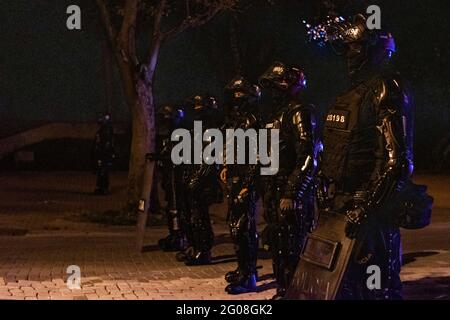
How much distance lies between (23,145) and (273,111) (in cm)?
1779

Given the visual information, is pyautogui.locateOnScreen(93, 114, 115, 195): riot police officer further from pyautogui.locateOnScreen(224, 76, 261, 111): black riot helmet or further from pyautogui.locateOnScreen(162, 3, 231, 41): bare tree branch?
pyautogui.locateOnScreen(224, 76, 261, 111): black riot helmet

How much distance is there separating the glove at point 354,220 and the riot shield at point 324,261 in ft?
0.17

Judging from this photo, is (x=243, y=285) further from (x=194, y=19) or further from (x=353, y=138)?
(x=194, y=19)

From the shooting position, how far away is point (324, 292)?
524cm

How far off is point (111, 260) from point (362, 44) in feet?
17.2

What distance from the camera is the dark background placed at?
22109mm

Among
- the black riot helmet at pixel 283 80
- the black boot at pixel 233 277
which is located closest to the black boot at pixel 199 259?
the black boot at pixel 233 277

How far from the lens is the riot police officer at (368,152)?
513cm

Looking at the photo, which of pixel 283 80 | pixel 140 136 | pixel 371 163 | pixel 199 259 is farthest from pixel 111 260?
pixel 371 163

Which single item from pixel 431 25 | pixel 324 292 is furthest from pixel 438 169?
pixel 324 292

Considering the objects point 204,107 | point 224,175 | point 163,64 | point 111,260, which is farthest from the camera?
point 163,64

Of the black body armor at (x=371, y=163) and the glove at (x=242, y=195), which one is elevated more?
the black body armor at (x=371, y=163)

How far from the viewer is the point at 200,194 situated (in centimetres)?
887

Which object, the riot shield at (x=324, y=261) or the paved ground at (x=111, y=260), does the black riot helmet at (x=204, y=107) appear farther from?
the riot shield at (x=324, y=261)
